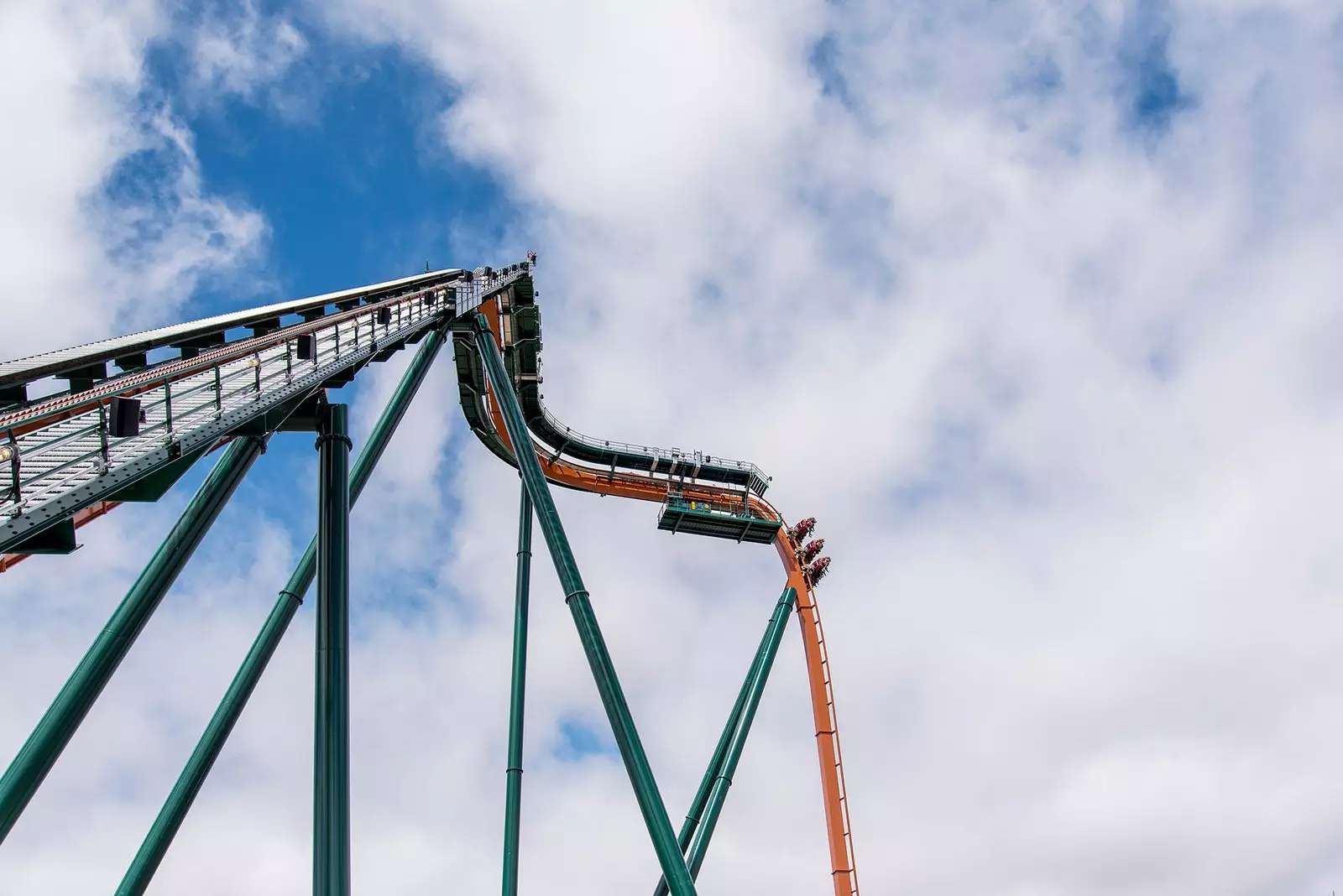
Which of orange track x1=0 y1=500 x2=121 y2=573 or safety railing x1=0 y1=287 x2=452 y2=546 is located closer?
safety railing x1=0 y1=287 x2=452 y2=546

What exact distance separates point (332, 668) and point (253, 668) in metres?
3.25

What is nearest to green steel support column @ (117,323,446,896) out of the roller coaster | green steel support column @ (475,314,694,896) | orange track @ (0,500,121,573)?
the roller coaster

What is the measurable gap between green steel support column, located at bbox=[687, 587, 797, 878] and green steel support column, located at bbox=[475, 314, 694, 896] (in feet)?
27.4

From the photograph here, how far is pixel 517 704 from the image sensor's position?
21.0 m

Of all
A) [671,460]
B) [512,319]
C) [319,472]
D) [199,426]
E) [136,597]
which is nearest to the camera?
[199,426]

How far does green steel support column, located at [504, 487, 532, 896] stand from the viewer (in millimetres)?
19031

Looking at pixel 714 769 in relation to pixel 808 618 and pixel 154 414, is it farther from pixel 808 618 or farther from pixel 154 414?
pixel 154 414

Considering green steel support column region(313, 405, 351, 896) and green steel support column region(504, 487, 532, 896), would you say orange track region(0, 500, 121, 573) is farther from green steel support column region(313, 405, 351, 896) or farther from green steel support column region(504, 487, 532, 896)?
green steel support column region(504, 487, 532, 896)

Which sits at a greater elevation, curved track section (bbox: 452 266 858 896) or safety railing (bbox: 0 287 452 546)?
curved track section (bbox: 452 266 858 896)

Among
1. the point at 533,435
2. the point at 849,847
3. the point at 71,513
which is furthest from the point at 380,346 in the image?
the point at 849,847

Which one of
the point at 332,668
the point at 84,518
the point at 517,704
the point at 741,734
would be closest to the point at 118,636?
the point at 84,518

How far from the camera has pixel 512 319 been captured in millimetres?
23578

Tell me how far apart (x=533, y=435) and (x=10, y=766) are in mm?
17869

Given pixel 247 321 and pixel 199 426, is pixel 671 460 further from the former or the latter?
pixel 199 426
